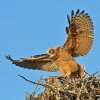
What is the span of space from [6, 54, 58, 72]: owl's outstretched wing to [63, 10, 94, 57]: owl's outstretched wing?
1.52 feet

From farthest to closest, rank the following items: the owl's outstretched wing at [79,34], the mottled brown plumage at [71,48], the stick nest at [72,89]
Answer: the owl's outstretched wing at [79,34] → the mottled brown plumage at [71,48] → the stick nest at [72,89]

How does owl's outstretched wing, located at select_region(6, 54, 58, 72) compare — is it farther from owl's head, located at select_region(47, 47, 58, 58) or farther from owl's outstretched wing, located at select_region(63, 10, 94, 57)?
owl's outstretched wing, located at select_region(63, 10, 94, 57)

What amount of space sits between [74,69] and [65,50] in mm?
623

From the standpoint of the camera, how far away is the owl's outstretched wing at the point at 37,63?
45.8 feet

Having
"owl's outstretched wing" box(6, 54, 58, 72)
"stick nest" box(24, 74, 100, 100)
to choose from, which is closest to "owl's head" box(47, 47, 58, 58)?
"owl's outstretched wing" box(6, 54, 58, 72)

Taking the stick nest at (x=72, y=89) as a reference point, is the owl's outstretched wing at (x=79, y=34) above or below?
above

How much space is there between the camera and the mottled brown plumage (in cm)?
1374

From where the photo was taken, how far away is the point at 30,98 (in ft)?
39.5

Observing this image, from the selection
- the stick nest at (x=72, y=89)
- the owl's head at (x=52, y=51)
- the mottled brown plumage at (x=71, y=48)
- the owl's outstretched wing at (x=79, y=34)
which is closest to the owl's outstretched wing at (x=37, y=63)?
the mottled brown plumage at (x=71, y=48)

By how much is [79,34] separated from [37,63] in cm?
103

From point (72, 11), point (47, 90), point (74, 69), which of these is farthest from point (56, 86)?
point (72, 11)

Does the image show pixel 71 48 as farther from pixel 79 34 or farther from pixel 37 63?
pixel 37 63

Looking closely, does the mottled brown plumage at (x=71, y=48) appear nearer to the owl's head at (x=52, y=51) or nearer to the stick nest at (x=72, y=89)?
the owl's head at (x=52, y=51)

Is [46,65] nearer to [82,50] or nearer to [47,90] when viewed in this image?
[82,50]
